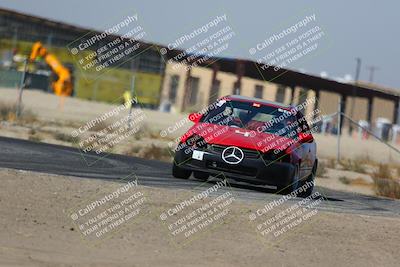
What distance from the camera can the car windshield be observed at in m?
14.5

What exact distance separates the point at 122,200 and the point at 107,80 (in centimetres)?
4656

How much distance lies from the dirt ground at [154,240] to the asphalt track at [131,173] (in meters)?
1.75

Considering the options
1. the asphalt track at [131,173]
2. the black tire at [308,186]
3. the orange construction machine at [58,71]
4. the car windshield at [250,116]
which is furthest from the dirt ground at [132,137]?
the car windshield at [250,116]

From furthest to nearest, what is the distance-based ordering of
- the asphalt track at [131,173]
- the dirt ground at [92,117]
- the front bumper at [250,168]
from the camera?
the dirt ground at [92,117] → the front bumper at [250,168] → the asphalt track at [131,173]

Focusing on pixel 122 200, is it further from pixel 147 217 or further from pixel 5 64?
pixel 5 64

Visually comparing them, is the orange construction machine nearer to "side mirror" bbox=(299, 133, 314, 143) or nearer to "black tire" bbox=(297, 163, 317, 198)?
"black tire" bbox=(297, 163, 317, 198)

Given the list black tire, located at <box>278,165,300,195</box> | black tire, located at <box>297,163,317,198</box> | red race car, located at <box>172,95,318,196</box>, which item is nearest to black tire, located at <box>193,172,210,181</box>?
red race car, located at <box>172,95,318,196</box>

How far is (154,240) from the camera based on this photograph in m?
8.43

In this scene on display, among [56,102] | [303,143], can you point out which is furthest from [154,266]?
[56,102]

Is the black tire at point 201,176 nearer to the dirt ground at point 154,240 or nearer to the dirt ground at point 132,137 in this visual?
the dirt ground at point 154,240

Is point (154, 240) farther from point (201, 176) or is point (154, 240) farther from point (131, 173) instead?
point (201, 176)

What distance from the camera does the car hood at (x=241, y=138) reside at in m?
13.7

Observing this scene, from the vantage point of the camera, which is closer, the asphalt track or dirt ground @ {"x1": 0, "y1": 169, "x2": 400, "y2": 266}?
dirt ground @ {"x1": 0, "y1": 169, "x2": 400, "y2": 266}

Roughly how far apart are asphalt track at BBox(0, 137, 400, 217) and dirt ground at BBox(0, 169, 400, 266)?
1.75m
